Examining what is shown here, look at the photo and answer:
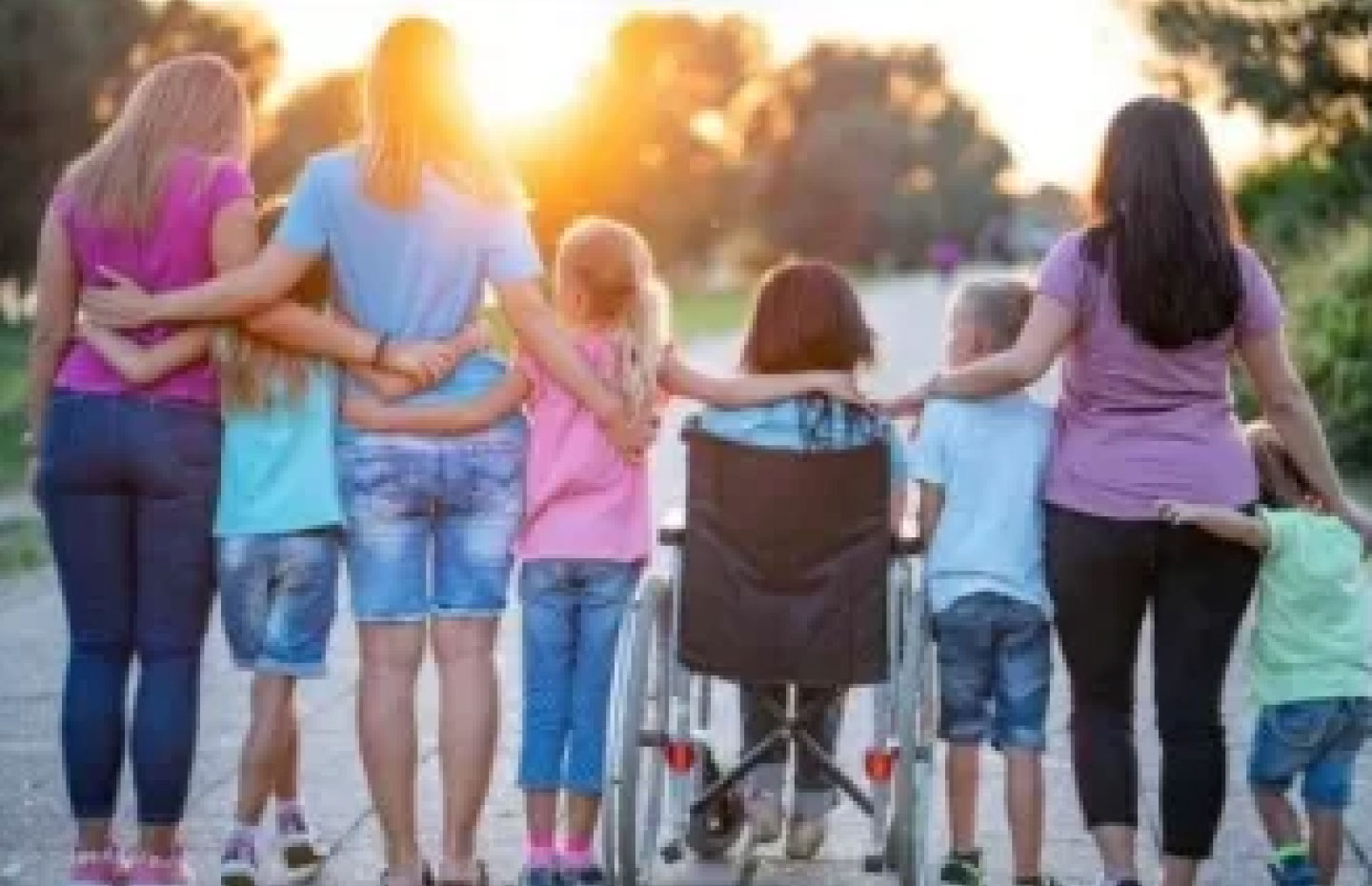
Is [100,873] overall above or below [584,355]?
below

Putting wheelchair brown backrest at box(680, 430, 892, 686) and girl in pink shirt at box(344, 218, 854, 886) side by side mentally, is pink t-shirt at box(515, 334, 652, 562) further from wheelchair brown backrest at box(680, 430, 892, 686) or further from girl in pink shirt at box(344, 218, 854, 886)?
wheelchair brown backrest at box(680, 430, 892, 686)

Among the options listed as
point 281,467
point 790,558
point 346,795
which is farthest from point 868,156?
point 281,467

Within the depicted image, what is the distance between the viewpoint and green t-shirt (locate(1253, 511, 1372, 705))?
19.8 ft

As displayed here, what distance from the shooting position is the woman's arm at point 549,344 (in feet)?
19.4

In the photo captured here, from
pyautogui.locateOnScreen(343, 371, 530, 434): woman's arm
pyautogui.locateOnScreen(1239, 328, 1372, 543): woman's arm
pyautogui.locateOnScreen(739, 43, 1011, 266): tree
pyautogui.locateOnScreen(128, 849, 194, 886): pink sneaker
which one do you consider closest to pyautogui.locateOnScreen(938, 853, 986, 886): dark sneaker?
pyautogui.locateOnScreen(1239, 328, 1372, 543): woman's arm

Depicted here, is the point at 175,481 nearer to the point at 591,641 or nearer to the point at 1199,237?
the point at 591,641

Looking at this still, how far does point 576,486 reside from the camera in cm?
617

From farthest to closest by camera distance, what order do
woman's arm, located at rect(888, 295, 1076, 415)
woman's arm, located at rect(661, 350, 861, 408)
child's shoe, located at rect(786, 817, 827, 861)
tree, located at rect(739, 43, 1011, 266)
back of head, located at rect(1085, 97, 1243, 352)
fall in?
tree, located at rect(739, 43, 1011, 266) < child's shoe, located at rect(786, 817, 827, 861) < woman's arm, located at rect(661, 350, 861, 408) < woman's arm, located at rect(888, 295, 1076, 415) < back of head, located at rect(1085, 97, 1243, 352)

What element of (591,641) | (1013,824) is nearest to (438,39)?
(591,641)

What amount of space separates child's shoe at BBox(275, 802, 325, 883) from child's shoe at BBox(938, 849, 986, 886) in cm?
147

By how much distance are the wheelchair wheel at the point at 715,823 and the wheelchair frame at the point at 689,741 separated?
8cm

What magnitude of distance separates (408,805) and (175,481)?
882 mm

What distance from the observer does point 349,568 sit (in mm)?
5980

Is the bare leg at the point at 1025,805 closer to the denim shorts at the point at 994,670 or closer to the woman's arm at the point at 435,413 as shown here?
the denim shorts at the point at 994,670
